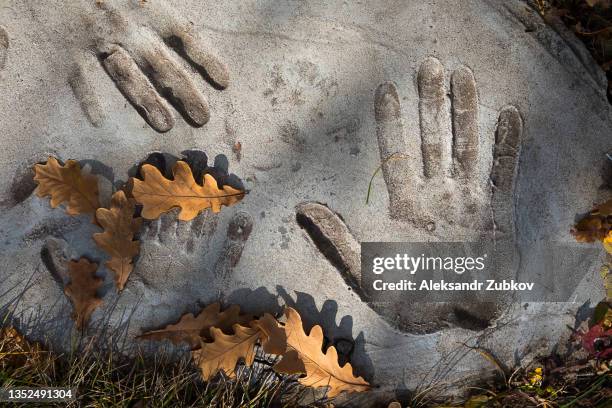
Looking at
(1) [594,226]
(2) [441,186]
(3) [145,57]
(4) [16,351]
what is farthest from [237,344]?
(1) [594,226]

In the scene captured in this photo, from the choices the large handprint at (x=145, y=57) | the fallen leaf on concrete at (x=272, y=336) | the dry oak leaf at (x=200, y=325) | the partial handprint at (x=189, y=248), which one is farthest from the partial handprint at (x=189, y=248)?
the large handprint at (x=145, y=57)

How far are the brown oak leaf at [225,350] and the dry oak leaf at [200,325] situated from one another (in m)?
0.04

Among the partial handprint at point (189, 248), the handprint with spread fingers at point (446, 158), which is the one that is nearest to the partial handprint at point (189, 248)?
the partial handprint at point (189, 248)

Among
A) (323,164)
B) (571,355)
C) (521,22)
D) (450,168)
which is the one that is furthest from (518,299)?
(521,22)

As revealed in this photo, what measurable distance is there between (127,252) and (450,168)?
1172 millimetres

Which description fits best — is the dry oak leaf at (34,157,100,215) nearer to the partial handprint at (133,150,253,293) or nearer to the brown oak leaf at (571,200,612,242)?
the partial handprint at (133,150,253,293)

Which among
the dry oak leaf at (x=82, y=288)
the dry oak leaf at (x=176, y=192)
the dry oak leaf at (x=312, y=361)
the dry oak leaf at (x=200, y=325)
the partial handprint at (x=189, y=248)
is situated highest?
the dry oak leaf at (x=176, y=192)

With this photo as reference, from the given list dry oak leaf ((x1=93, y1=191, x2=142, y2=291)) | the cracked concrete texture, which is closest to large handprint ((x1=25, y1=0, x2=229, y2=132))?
the cracked concrete texture

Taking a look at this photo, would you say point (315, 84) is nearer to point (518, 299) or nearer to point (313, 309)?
point (313, 309)

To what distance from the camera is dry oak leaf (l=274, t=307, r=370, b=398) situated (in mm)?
1812

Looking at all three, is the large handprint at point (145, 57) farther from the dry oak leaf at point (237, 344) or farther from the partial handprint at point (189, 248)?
the dry oak leaf at point (237, 344)

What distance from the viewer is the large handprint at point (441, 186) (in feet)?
6.15

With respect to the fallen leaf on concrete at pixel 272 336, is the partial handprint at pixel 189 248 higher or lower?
higher

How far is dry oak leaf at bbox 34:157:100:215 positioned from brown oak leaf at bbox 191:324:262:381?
2.03 feet
